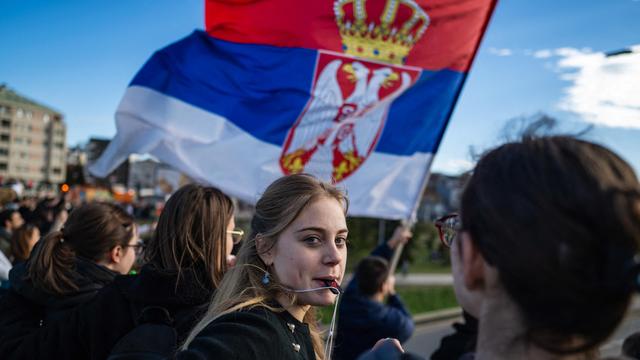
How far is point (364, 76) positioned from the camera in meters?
5.14

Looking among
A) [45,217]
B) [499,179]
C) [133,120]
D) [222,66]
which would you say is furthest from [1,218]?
[499,179]

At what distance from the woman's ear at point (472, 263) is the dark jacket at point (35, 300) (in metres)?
2.34

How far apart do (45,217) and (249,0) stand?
6.41m

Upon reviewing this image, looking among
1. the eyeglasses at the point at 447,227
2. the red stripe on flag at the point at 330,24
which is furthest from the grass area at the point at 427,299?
the eyeglasses at the point at 447,227

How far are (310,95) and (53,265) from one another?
278cm

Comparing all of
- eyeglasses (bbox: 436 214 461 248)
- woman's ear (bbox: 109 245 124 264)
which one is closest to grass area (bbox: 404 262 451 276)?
woman's ear (bbox: 109 245 124 264)

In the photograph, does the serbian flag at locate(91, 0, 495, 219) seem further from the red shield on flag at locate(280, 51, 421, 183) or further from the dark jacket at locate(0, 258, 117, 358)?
the dark jacket at locate(0, 258, 117, 358)

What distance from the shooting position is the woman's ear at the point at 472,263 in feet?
3.66

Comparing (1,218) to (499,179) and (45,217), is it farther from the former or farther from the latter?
(499,179)

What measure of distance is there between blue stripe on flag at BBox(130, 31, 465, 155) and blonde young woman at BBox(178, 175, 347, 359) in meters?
3.09

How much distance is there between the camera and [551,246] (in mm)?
955

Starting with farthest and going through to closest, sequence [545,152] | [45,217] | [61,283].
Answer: [45,217] < [61,283] < [545,152]

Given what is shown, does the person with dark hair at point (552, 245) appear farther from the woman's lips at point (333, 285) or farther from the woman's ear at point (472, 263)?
the woman's lips at point (333, 285)

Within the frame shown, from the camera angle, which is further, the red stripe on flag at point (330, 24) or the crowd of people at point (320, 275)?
the red stripe on flag at point (330, 24)
